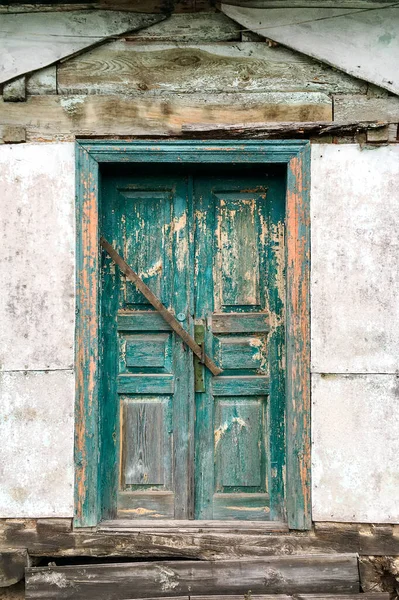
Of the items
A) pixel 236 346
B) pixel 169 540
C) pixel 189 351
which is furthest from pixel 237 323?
pixel 169 540

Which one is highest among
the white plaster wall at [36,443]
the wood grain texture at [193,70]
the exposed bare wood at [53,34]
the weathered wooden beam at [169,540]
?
the exposed bare wood at [53,34]

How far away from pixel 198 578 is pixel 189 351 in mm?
1299

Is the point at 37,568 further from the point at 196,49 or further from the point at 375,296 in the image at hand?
the point at 196,49

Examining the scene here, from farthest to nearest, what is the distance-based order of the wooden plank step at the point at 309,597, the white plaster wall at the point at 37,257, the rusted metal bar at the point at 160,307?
the rusted metal bar at the point at 160,307, the white plaster wall at the point at 37,257, the wooden plank step at the point at 309,597

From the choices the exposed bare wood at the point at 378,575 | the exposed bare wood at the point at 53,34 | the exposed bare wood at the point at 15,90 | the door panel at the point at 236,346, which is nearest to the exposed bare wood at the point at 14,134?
the exposed bare wood at the point at 15,90

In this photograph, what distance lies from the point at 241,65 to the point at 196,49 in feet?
0.95

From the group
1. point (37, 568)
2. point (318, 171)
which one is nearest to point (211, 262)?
point (318, 171)

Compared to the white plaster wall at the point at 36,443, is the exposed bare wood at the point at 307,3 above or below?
above

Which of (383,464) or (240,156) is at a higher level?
(240,156)

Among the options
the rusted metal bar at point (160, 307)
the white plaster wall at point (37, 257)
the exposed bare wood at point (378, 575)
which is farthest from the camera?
the rusted metal bar at point (160, 307)

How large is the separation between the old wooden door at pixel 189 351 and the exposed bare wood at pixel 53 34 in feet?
2.70

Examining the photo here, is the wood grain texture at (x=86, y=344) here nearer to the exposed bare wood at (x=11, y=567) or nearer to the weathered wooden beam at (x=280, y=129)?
the exposed bare wood at (x=11, y=567)

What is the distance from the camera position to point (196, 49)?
383cm

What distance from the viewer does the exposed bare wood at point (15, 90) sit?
3.79 meters
